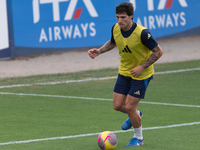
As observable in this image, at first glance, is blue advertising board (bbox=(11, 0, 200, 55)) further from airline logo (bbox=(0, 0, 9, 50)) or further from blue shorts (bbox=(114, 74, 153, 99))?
blue shorts (bbox=(114, 74, 153, 99))

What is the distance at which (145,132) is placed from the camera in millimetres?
7461

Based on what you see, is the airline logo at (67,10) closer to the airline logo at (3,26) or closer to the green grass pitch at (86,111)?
the airline logo at (3,26)

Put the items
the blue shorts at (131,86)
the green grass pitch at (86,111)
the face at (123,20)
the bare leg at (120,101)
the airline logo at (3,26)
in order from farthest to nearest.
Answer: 1. the airline logo at (3,26)
2. the green grass pitch at (86,111)
3. the bare leg at (120,101)
4. the blue shorts at (131,86)
5. the face at (123,20)

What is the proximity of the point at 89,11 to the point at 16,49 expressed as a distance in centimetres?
324

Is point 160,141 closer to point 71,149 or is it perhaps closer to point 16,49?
point 71,149

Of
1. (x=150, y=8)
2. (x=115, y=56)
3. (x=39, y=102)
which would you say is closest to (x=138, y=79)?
(x=39, y=102)

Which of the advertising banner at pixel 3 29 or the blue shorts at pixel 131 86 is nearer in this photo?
the blue shorts at pixel 131 86

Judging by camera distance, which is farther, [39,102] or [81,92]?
[81,92]

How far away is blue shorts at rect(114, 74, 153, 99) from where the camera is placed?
6.55 metres

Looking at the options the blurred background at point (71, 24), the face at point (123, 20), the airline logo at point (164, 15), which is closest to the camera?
the face at point (123, 20)

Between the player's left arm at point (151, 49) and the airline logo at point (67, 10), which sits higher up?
the airline logo at point (67, 10)

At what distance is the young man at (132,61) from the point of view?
6.36 meters

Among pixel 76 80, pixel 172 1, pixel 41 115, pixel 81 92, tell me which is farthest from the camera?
pixel 172 1

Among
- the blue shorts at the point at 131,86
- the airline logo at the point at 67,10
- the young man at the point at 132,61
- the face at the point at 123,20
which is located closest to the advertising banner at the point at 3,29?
the airline logo at the point at 67,10
